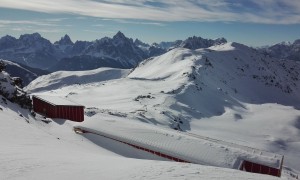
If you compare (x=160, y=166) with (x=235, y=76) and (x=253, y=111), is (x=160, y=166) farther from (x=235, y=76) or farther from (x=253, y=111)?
(x=235, y=76)

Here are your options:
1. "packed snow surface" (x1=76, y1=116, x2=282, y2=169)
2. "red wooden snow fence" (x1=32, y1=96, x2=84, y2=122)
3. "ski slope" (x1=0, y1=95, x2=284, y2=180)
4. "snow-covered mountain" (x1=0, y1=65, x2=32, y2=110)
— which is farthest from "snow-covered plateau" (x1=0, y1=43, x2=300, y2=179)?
"red wooden snow fence" (x1=32, y1=96, x2=84, y2=122)

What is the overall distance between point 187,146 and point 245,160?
182 inches

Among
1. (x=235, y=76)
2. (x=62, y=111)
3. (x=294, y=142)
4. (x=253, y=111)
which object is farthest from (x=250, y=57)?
(x=62, y=111)

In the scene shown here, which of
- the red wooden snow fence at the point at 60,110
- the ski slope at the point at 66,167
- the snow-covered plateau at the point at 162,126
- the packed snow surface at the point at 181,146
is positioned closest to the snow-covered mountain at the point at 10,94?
the snow-covered plateau at the point at 162,126

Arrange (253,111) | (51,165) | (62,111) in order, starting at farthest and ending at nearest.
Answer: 1. (253,111)
2. (62,111)
3. (51,165)

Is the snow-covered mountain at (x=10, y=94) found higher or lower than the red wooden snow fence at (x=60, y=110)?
higher

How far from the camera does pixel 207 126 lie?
6419cm

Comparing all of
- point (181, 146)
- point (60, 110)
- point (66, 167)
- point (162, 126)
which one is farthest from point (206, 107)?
point (66, 167)

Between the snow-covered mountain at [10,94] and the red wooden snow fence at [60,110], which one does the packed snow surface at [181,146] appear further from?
the snow-covered mountain at [10,94]

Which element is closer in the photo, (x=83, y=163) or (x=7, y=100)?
(x=83, y=163)

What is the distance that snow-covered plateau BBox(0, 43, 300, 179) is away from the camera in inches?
619

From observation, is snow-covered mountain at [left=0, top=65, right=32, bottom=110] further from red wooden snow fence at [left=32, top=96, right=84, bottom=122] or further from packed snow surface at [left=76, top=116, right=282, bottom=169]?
packed snow surface at [left=76, top=116, right=282, bottom=169]

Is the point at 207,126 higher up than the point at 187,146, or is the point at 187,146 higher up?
the point at 187,146

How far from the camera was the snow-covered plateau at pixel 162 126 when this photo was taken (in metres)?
15.7
